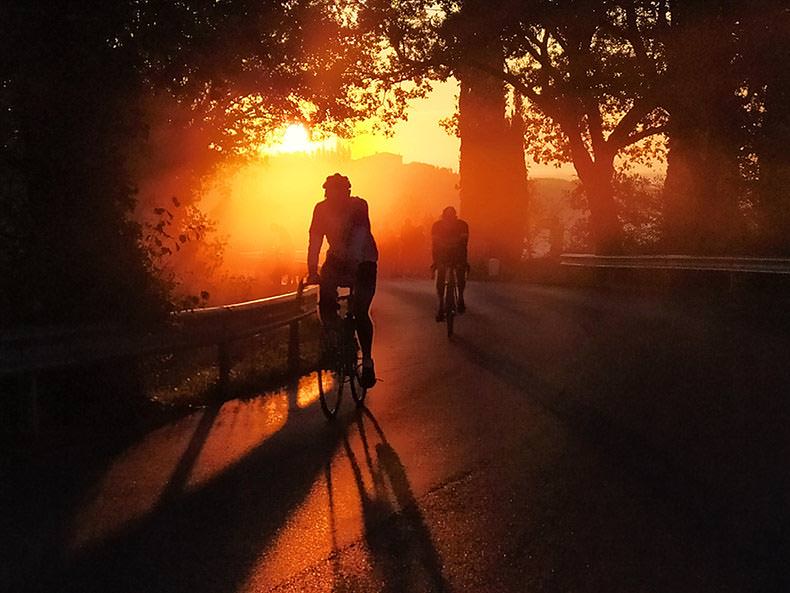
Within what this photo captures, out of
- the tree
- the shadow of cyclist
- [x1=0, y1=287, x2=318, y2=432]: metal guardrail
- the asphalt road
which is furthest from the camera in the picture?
the tree

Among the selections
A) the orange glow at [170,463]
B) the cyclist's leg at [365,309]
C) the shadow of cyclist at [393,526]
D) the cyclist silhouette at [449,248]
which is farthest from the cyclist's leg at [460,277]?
the shadow of cyclist at [393,526]

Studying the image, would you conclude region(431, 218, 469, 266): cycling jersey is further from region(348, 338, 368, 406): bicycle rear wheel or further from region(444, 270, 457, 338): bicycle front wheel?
region(348, 338, 368, 406): bicycle rear wheel

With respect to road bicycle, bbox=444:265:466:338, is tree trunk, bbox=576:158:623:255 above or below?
above

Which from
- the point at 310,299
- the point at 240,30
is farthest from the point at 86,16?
the point at 310,299

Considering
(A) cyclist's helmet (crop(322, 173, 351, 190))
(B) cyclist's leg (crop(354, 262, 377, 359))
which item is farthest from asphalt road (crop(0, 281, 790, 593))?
(A) cyclist's helmet (crop(322, 173, 351, 190))

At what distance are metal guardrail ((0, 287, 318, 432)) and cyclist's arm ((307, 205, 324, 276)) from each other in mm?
1415

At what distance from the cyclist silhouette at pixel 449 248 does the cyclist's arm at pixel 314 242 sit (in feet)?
23.0

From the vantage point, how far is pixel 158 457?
7.06 m

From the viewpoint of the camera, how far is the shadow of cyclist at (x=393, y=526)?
14.7 feet

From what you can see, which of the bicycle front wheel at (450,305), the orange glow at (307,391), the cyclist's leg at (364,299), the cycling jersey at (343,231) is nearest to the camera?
the cycling jersey at (343,231)

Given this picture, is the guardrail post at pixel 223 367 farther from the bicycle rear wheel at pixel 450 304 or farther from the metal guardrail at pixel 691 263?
the metal guardrail at pixel 691 263

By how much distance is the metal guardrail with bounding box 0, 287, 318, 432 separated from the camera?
24.9ft

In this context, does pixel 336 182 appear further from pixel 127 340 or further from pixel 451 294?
pixel 451 294

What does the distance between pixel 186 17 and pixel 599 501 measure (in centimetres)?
624
